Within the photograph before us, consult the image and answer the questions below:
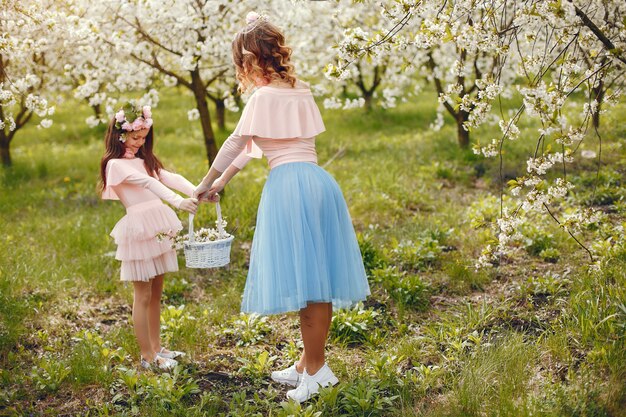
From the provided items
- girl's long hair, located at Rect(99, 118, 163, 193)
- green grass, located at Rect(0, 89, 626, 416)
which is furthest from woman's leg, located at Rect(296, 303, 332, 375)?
girl's long hair, located at Rect(99, 118, 163, 193)

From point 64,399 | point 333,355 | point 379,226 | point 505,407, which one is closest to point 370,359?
point 333,355

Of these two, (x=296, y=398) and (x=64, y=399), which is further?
(x=64, y=399)

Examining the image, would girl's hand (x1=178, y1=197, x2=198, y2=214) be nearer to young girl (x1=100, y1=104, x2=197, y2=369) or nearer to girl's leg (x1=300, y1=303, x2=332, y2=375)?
young girl (x1=100, y1=104, x2=197, y2=369)

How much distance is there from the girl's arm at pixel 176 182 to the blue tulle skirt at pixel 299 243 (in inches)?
29.9

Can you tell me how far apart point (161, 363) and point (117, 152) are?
54.3 inches

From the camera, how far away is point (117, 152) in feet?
13.6

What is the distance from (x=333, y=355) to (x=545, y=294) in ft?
5.52

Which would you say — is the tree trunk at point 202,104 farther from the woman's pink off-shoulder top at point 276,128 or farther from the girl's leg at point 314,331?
the girl's leg at point 314,331

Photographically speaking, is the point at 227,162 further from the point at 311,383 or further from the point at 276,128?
the point at 311,383

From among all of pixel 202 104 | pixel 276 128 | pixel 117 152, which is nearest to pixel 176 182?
pixel 117 152

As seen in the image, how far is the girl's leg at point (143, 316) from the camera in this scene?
410 centimetres

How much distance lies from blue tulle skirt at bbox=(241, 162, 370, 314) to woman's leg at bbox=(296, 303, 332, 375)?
0.07 meters

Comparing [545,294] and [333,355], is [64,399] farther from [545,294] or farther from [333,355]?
[545,294]

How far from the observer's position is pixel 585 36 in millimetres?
3967
